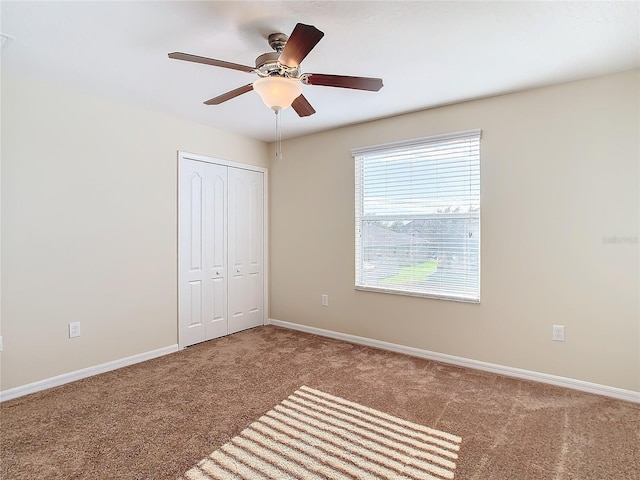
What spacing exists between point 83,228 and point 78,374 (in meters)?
1.23

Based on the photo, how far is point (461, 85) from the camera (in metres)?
2.79

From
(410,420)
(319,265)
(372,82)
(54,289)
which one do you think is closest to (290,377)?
(410,420)

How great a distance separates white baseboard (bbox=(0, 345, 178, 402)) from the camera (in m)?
2.59

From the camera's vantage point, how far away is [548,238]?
9.18 ft

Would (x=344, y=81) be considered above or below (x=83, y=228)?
above

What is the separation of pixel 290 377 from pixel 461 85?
2.79 metres

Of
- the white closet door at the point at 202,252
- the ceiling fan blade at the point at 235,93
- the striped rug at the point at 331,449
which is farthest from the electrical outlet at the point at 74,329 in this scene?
the ceiling fan blade at the point at 235,93

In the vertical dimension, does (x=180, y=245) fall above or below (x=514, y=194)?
below

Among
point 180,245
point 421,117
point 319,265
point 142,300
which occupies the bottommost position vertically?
point 142,300

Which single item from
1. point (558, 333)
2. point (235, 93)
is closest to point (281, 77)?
point (235, 93)

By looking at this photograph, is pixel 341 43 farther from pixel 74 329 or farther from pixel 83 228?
pixel 74 329

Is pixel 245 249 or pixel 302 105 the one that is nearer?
pixel 302 105

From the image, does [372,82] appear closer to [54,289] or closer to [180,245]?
[180,245]

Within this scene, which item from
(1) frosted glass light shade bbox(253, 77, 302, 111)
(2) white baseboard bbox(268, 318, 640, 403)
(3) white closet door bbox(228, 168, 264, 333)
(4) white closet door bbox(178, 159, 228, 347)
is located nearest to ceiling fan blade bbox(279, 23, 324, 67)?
(1) frosted glass light shade bbox(253, 77, 302, 111)
